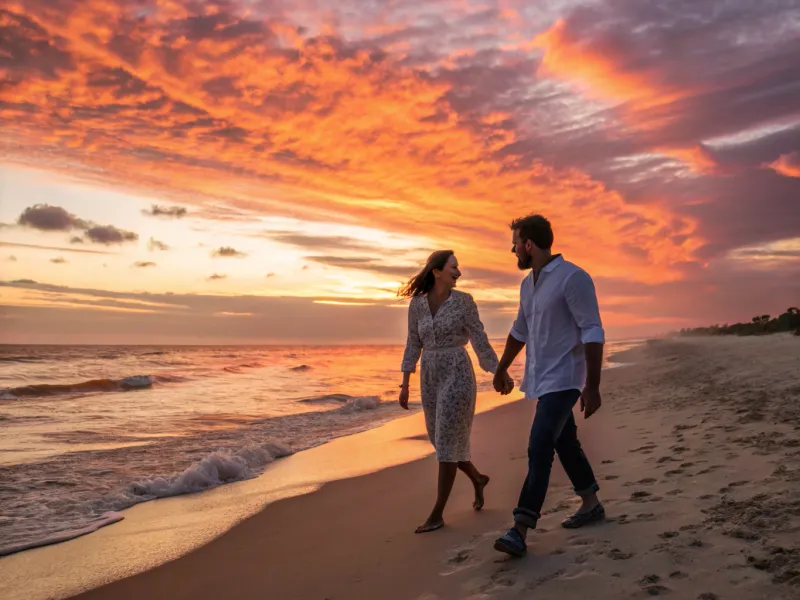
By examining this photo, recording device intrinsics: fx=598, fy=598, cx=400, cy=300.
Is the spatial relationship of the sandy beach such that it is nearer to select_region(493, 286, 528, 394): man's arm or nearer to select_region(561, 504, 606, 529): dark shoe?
select_region(561, 504, 606, 529): dark shoe

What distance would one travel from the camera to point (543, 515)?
4.80m

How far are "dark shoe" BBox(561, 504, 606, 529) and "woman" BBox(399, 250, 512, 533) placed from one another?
1.12m

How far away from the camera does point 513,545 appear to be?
3.85 meters

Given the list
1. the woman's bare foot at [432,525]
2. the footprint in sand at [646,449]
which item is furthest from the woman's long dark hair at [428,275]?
the footprint in sand at [646,449]

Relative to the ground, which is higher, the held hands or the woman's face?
the woman's face

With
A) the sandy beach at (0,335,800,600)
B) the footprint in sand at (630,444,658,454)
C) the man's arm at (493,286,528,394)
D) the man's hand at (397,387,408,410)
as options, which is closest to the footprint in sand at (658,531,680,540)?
the sandy beach at (0,335,800,600)

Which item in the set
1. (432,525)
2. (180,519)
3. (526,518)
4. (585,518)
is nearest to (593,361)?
(526,518)

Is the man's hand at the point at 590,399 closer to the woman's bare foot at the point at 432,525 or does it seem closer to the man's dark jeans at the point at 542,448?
the man's dark jeans at the point at 542,448

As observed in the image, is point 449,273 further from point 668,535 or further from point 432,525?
point 668,535

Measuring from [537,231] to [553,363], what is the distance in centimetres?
94

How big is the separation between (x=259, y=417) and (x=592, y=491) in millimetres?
11365

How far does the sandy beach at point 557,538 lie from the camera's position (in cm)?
333

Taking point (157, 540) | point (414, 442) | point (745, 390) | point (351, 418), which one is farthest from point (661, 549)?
point (351, 418)

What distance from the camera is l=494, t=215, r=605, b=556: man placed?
3.90m
